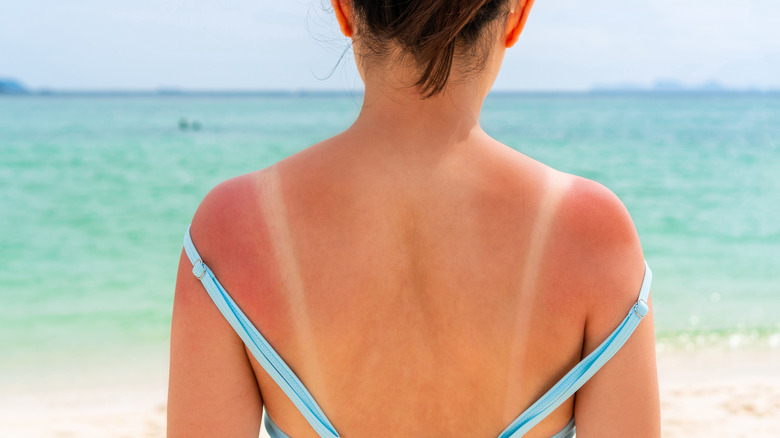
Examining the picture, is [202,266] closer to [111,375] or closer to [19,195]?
[111,375]

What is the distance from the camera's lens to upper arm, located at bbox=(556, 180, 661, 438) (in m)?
0.81

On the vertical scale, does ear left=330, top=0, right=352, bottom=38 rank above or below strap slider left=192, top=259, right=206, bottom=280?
above

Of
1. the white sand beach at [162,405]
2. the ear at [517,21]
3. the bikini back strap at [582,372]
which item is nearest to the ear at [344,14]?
the ear at [517,21]

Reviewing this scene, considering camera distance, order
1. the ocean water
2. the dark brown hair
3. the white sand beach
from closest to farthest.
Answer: the dark brown hair, the white sand beach, the ocean water

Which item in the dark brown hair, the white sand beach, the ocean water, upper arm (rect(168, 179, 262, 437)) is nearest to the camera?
the dark brown hair

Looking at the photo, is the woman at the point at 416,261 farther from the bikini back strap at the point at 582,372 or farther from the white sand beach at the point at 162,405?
the white sand beach at the point at 162,405

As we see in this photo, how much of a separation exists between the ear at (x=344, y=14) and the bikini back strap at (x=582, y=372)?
52 cm

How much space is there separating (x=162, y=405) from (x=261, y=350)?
3.44m

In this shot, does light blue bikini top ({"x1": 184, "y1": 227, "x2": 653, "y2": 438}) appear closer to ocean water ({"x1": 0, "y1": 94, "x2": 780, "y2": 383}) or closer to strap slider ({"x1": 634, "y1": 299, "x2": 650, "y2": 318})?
strap slider ({"x1": 634, "y1": 299, "x2": 650, "y2": 318})

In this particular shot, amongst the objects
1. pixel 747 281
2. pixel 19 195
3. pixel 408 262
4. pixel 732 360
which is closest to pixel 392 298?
pixel 408 262

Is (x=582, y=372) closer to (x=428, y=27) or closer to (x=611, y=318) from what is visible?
(x=611, y=318)

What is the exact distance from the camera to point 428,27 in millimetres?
748

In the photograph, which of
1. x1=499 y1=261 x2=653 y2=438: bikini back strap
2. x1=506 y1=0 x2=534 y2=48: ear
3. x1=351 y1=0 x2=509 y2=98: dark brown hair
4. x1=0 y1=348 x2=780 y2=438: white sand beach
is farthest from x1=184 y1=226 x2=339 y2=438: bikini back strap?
x1=0 y1=348 x2=780 y2=438: white sand beach

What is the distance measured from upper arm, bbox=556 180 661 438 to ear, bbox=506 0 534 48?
0.22m
